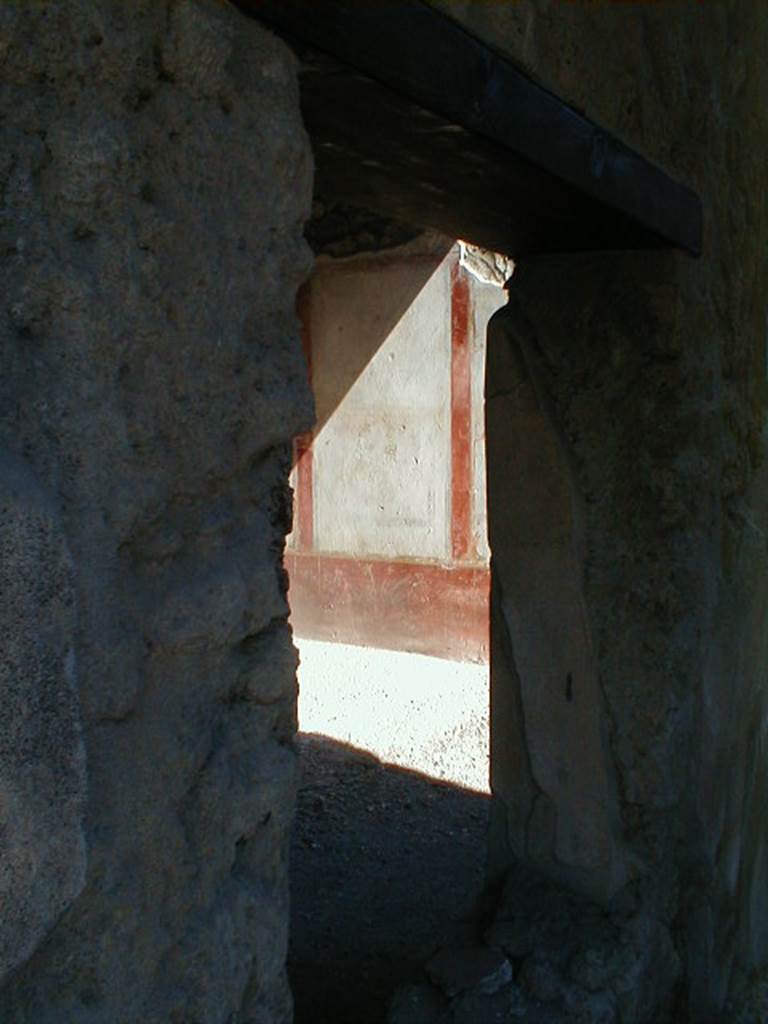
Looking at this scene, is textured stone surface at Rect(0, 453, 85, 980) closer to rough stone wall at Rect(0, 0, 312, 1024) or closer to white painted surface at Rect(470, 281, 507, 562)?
rough stone wall at Rect(0, 0, 312, 1024)

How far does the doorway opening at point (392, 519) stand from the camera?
443 cm

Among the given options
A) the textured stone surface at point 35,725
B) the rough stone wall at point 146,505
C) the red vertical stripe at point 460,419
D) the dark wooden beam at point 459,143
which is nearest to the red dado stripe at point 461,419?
the red vertical stripe at point 460,419

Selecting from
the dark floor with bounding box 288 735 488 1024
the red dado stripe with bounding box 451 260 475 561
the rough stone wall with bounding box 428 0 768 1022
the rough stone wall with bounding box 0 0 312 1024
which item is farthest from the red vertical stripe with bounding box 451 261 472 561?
the rough stone wall with bounding box 0 0 312 1024

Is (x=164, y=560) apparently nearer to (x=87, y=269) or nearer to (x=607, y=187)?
(x=87, y=269)

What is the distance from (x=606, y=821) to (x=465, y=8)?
53.3 inches

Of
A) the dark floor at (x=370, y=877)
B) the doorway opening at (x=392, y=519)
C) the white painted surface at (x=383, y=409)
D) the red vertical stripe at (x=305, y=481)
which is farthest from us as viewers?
the red vertical stripe at (x=305, y=481)

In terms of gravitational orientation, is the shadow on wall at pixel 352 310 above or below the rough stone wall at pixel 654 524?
above

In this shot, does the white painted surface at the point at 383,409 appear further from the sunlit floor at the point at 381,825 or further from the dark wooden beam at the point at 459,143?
the dark wooden beam at the point at 459,143

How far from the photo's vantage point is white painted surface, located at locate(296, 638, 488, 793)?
423cm

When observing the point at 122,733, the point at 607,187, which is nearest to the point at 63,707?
the point at 122,733

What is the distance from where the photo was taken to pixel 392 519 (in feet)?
18.9

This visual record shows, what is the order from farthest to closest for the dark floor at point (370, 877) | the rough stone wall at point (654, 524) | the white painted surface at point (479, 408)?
1. the white painted surface at point (479, 408)
2. the dark floor at point (370, 877)
3. the rough stone wall at point (654, 524)

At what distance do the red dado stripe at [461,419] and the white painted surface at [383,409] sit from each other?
0.12 feet

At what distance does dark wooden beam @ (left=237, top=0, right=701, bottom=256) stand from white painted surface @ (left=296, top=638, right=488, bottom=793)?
252cm
